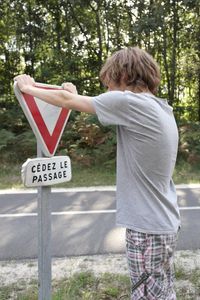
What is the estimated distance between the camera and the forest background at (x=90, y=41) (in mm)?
15084

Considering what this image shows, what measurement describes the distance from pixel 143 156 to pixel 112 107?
27 centimetres

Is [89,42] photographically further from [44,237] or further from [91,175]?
[44,237]

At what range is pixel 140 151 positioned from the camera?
2109mm

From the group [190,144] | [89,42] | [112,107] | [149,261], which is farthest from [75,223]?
[89,42]

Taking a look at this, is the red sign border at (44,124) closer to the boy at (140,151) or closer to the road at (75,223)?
the boy at (140,151)

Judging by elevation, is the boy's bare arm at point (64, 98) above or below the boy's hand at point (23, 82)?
below

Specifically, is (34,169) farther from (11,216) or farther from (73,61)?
(73,61)

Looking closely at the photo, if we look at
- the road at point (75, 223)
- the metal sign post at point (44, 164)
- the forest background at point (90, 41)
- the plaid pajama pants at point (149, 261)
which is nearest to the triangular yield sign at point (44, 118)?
the metal sign post at point (44, 164)

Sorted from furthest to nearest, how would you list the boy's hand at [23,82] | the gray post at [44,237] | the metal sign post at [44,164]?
the gray post at [44,237] < the metal sign post at [44,164] < the boy's hand at [23,82]

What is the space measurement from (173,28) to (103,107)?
49.1 feet

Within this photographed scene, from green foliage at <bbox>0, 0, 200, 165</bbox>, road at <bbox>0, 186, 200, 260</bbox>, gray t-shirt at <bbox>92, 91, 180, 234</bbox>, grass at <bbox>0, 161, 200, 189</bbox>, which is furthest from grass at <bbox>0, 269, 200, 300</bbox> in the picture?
green foliage at <bbox>0, 0, 200, 165</bbox>

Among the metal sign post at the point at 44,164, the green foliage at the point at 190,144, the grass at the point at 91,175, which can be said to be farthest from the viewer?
the green foliage at the point at 190,144

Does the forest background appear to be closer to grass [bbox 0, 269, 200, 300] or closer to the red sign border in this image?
grass [bbox 0, 269, 200, 300]

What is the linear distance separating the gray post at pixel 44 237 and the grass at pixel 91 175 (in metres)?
6.44
